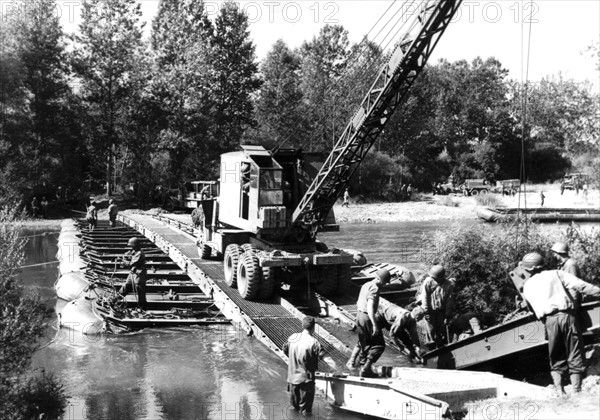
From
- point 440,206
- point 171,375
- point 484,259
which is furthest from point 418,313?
point 440,206

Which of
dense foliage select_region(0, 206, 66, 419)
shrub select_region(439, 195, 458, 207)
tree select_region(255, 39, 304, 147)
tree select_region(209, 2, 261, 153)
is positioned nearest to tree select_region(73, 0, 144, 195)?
tree select_region(209, 2, 261, 153)

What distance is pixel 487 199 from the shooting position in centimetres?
5050

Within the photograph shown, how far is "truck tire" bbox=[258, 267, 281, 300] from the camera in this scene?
1431 centimetres

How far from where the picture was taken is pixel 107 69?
44250mm

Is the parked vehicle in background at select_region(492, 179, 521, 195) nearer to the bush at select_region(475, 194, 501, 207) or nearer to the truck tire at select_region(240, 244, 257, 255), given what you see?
the bush at select_region(475, 194, 501, 207)

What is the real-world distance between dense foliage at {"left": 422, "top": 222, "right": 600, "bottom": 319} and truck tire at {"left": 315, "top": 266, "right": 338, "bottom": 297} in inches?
89.0

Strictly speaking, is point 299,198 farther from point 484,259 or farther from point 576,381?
point 576,381

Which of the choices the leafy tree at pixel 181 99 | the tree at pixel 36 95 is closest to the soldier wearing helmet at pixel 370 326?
the tree at pixel 36 95

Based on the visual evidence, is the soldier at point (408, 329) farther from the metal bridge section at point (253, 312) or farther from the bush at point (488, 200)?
the bush at point (488, 200)

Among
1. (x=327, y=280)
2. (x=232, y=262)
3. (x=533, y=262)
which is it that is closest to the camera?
(x=533, y=262)

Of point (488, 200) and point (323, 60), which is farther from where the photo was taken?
point (323, 60)

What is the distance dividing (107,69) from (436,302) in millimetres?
38350

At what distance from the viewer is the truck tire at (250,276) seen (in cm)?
1426

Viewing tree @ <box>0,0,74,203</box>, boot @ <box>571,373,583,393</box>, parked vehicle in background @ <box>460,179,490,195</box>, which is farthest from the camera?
parked vehicle in background @ <box>460,179,490,195</box>
